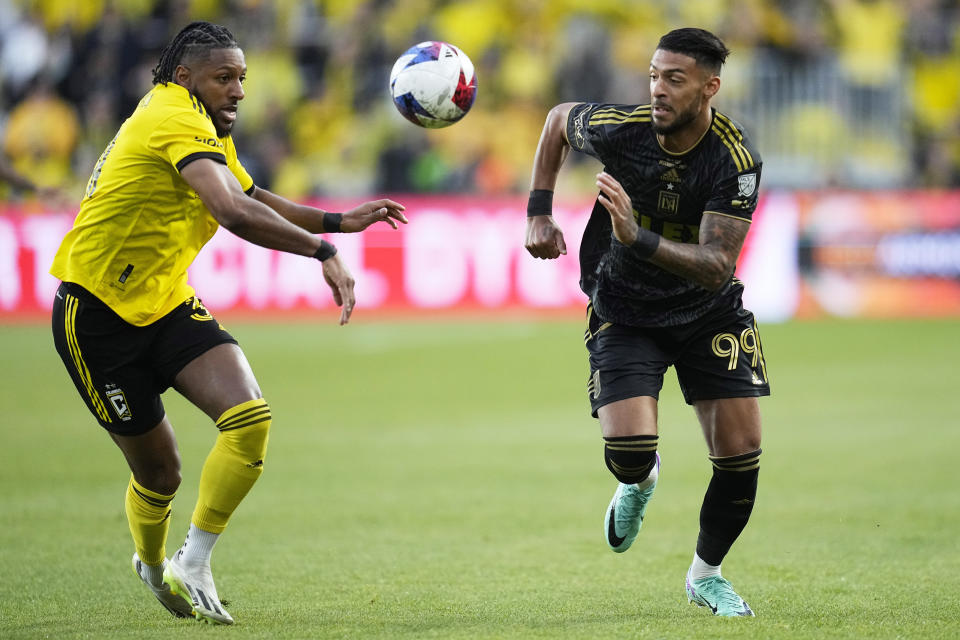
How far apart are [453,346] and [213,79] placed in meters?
11.6

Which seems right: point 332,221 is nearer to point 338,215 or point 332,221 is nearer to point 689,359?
point 338,215

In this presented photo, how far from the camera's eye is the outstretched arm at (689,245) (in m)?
5.03

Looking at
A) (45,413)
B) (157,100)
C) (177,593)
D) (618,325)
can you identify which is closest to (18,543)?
(177,593)

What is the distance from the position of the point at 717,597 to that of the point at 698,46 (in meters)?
2.36

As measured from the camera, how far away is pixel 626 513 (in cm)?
612

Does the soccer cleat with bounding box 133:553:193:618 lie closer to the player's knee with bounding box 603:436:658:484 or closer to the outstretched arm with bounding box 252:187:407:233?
the outstretched arm with bounding box 252:187:407:233

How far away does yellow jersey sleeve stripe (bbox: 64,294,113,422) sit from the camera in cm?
539

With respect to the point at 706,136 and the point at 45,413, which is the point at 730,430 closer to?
the point at 706,136

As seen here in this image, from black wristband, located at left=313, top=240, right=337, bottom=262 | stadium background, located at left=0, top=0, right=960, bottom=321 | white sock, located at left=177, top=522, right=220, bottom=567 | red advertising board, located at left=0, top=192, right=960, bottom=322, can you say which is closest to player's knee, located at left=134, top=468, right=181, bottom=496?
white sock, located at left=177, top=522, right=220, bottom=567

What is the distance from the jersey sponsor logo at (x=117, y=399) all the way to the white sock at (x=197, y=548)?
57 centimetres

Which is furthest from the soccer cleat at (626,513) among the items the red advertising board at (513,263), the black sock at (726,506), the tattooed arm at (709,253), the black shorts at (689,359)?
the red advertising board at (513,263)

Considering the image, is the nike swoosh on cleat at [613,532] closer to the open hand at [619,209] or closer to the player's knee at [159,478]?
the open hand at [619,209]

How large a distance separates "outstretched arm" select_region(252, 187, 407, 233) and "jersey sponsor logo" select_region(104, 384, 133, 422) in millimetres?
1069

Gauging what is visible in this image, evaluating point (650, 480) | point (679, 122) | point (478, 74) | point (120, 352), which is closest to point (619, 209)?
point (679, 122)
